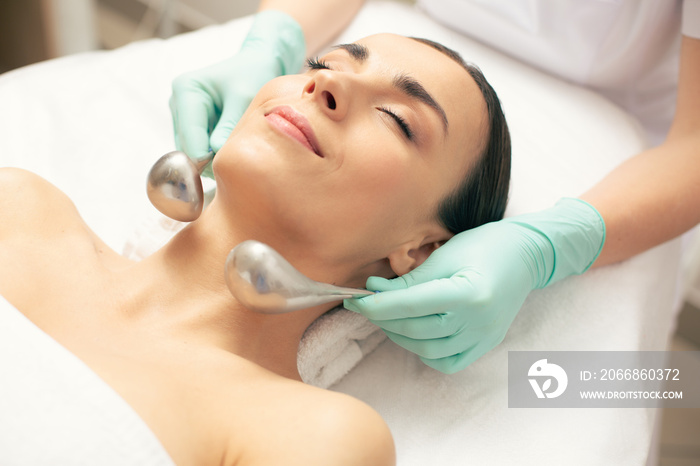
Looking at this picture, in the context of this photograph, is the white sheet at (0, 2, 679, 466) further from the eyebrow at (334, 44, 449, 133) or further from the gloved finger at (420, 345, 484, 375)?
the eyebrow at (334, 44, 449, 133)

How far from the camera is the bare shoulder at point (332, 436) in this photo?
0.82 meters

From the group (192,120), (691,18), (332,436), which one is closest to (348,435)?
(332,436)

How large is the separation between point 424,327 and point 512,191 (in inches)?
21.2

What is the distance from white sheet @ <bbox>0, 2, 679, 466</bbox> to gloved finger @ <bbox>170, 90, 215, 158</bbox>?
0.59 ft

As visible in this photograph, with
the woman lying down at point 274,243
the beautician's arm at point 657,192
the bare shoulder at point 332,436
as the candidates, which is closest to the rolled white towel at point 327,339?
the woman lying down at point 274,243

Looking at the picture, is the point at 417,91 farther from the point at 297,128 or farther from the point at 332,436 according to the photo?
the point at 332,436

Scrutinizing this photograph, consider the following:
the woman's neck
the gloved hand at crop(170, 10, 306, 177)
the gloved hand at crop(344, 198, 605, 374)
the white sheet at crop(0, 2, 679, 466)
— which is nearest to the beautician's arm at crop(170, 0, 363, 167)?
the gloved hand at crop(170, 10, 306, 177)

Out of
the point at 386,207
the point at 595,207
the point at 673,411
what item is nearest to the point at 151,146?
the point at 386,207

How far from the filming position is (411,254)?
1.19 m

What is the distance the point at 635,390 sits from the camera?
4.04ft

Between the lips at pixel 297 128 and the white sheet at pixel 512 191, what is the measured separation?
1.64 feet

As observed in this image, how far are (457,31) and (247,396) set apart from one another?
1.32m

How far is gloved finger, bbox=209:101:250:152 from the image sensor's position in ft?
4.13

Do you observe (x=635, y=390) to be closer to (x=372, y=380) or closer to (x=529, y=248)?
(x=529, y=248)
